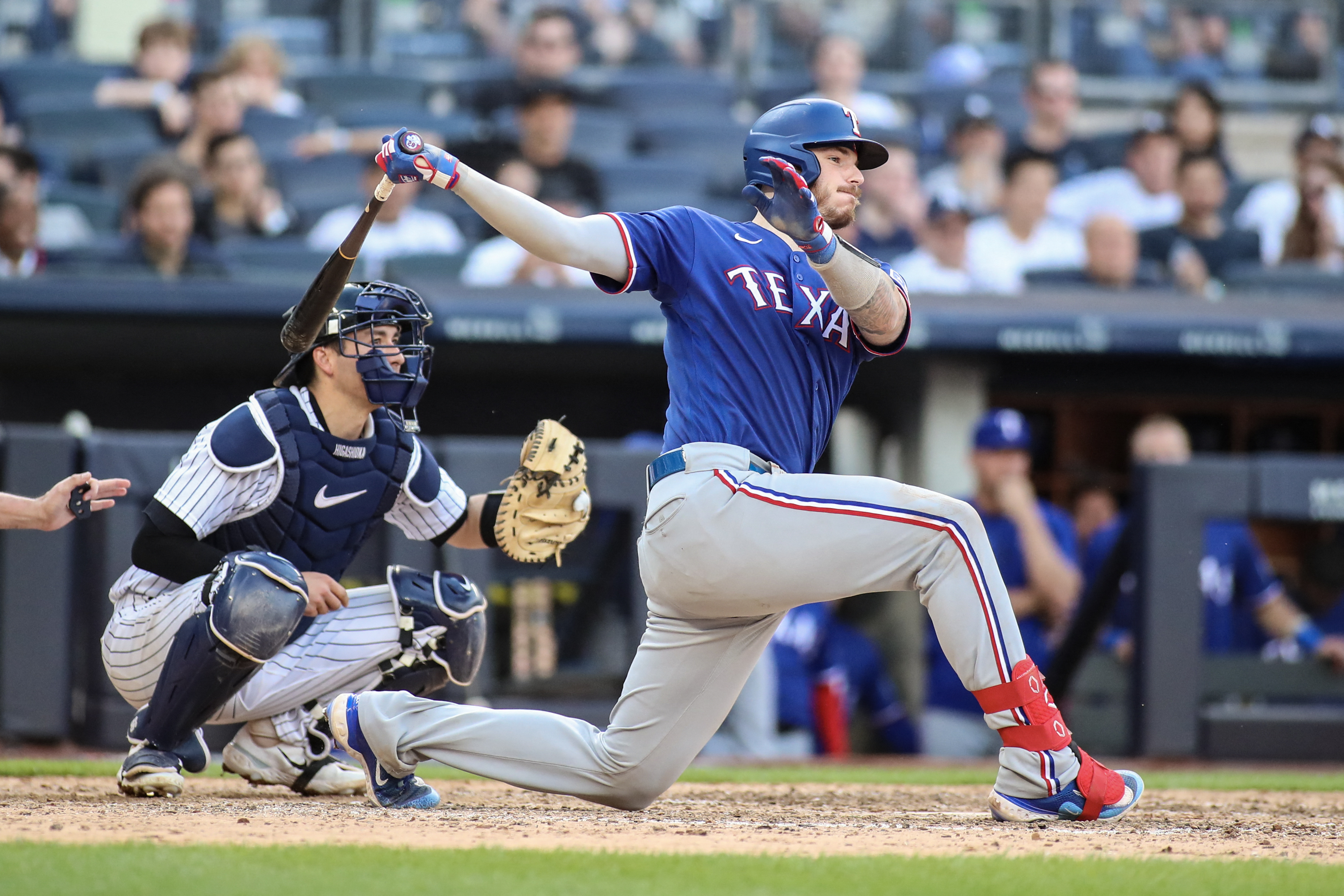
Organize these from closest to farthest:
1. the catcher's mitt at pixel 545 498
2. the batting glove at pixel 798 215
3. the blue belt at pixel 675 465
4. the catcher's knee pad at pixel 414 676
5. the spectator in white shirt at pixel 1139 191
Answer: the batting glove at pixel 798 215
the blue belt at pixel 675 465
the catcher's mitt at pixel 545 498
the catcher's knee pad at pixel 414 676
the spectator in white shirt at pixel 1139 191

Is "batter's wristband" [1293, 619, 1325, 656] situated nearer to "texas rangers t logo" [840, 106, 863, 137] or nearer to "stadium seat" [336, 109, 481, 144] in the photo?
"texas rangers t logo" [840, 106, 863, 137]

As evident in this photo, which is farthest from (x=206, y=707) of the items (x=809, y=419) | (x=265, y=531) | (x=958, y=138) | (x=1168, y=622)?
(x=958, y=138)

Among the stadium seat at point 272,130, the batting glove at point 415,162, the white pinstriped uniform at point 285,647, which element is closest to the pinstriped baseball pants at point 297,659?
the white pinstriped uniform at point 285,647

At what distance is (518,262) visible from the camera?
668cm

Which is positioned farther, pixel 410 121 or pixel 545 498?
pixel 410 121

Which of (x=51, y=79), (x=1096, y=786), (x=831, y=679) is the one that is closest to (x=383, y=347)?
(x=1096, y=786)

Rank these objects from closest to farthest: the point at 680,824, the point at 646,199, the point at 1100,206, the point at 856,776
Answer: the point at 680,824, the point at 856,776, the point at 646,199, the point at 1100,206

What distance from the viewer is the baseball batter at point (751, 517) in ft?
9.09

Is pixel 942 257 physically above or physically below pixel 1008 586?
above

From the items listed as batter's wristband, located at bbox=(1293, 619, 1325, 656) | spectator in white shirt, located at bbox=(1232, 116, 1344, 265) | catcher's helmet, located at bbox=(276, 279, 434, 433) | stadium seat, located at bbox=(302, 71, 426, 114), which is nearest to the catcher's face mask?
catcher's helmet, located at bbox=(276, 279, 434, 433)

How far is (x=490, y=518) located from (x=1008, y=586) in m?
2.90

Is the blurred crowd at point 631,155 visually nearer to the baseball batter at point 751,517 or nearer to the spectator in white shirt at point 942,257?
the spectator in white shirt at point 942,257

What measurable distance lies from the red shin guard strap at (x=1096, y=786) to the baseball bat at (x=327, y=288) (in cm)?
167

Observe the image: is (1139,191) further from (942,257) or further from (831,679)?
(831,679)
